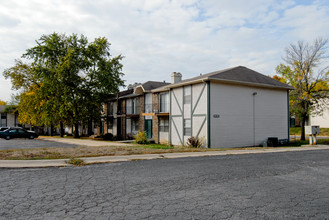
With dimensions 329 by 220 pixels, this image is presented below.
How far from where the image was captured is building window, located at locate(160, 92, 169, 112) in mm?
26514

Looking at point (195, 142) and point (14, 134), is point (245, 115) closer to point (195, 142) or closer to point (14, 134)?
point (195, 142)

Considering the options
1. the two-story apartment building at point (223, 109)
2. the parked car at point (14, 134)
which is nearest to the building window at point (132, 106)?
the two-story apartment building at point (223, 109)

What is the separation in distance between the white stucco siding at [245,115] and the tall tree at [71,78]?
701 inches

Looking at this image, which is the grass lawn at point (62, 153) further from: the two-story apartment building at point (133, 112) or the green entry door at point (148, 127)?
the green entry door at point (148, 127)

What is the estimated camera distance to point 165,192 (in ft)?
20.7

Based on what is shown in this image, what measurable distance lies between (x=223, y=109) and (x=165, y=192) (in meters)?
15.4

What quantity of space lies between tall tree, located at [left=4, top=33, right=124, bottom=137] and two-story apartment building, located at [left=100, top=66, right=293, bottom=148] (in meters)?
10.1

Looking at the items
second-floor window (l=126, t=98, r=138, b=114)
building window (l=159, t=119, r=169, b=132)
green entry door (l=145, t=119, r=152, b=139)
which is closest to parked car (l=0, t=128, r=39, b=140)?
second-floor window (l=126, t=98, r=138, b=114)

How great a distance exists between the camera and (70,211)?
500 cm

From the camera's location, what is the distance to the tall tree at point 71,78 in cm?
3238

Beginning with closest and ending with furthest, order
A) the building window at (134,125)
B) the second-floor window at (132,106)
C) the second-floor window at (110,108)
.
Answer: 1. the second-floor window at (132,106)
2. the building window at (134,125)
3. the second-floor window at (110,108)

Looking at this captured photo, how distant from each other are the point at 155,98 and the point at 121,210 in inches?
915

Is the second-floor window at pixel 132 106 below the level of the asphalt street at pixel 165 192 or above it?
above

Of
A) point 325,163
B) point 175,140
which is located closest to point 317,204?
point 325,163
